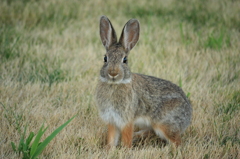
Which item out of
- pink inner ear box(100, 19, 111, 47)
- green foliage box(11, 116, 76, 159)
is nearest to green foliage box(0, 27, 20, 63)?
pink inner ear box(100, 19, 111, 47)

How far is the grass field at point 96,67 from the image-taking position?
3.47 metres

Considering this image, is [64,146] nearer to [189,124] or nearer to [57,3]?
[189,124]

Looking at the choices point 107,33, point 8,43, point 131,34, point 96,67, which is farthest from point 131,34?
point 8,43

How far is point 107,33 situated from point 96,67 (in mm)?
1609

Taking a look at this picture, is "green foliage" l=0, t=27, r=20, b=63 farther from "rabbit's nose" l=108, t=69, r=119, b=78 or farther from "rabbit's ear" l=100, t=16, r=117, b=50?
"rabbit's nose" l=108, t=69, r=119, b=78

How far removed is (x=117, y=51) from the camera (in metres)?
3.52

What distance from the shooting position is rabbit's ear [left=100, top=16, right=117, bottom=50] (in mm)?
3641

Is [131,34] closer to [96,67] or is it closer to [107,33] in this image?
[107,33]

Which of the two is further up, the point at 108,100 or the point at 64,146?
the point at 108,100

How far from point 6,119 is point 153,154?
5.50ft

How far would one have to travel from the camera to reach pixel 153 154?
3.24 m

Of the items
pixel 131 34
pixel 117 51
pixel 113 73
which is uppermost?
pixel 131 34

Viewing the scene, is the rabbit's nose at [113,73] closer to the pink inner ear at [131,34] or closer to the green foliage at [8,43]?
the pink inner ear at [131,34]

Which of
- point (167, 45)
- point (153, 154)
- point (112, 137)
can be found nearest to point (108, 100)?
point (112, 137)
